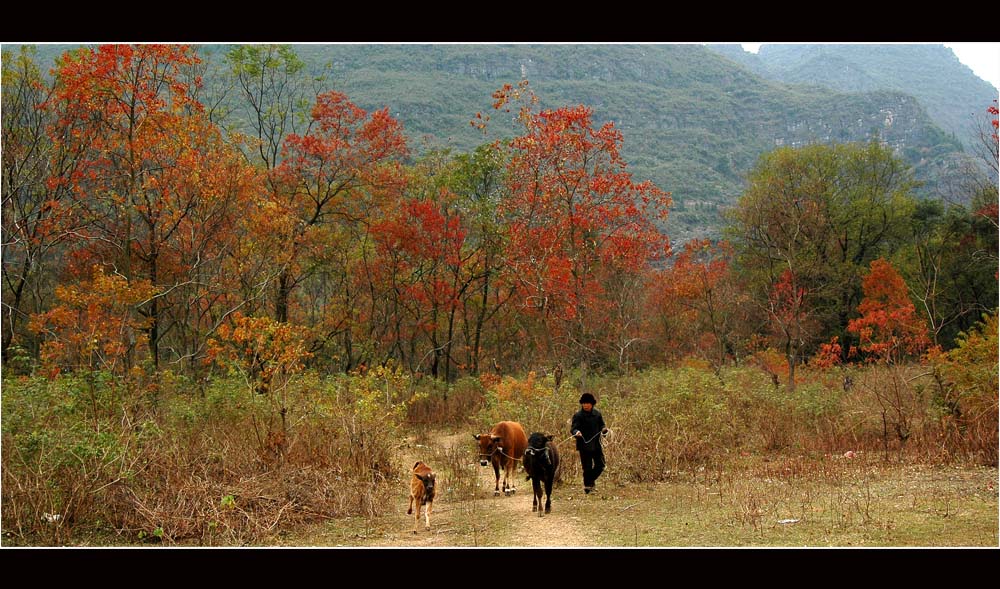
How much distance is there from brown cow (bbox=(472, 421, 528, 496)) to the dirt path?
0.95ft

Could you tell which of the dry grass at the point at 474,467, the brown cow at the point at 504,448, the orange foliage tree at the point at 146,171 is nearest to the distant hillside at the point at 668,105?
the orange foliage tree at the point at 146,171

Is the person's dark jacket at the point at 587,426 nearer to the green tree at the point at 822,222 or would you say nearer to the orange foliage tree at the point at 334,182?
the orange foliage tree at the point at 334,182

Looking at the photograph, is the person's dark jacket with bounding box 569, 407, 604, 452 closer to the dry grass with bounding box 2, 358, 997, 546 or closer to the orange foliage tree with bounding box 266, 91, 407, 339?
the dry grass with bounding box 2, 358, 997, 546

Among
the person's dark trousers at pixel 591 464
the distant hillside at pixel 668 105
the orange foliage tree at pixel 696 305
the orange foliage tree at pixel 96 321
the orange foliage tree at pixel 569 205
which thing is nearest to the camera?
the person's dark trousers at pixel 591 464

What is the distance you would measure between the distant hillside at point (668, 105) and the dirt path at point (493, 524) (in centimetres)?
6119

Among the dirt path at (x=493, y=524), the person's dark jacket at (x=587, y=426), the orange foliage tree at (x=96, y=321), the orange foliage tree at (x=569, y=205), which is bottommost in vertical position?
the dirt path at (x=493, y=524)

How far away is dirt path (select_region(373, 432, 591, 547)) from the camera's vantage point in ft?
28.4

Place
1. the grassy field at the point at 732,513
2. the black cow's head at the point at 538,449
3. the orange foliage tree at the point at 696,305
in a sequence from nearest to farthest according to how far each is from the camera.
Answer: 1. the grassy field at the point at 732,513
2. the black cow's head at the point at 538,449
3. the orange foliage tree at the point at 696,305

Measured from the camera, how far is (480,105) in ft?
284

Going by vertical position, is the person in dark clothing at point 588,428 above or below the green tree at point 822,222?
below

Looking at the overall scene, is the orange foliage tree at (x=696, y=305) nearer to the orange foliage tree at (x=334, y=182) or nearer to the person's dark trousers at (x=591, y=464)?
the orange foliage tree at (x=334, y=182)

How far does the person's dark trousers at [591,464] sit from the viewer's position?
10688mm

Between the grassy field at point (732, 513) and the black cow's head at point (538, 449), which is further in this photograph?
the black cow's head at point (538, 449)

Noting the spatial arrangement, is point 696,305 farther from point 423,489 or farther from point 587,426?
point 423,489
